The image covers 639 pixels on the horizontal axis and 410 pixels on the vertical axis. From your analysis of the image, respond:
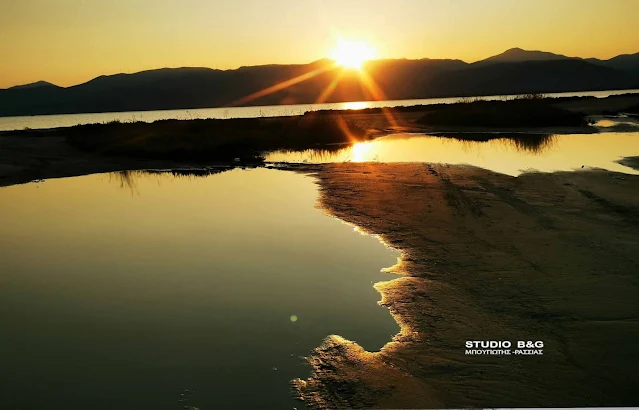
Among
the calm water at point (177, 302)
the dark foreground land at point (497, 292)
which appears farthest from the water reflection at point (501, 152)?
the calm water at point (177, 302)

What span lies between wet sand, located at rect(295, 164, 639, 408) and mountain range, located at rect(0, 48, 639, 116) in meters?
11.8

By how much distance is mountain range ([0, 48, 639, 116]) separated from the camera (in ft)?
66.0

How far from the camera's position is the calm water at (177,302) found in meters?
5.31

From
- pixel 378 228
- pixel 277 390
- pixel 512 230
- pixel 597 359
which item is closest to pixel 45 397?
pixel 277 390

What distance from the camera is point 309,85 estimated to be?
126m

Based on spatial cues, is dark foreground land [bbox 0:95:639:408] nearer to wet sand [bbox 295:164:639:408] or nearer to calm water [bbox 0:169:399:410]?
wet sand [bbox 295:164:639:408]

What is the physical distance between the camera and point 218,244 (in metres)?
10.5

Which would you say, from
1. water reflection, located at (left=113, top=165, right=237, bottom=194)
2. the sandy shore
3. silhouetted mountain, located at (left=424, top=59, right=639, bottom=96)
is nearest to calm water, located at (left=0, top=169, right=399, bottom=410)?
the sandy shore

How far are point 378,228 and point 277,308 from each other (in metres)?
4.39

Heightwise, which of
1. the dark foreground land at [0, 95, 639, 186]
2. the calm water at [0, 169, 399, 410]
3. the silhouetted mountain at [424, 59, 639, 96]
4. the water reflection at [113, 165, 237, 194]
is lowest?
the calm water at [0, 169, 399, 410]

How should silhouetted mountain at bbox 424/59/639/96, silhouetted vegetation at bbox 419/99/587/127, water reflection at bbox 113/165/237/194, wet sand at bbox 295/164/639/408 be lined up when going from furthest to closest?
silhouetted mountain at bbox 424/59/639/96 → silhouetted vegetation at bbox 419/99/587/127 → water reflection at bbox 113/165/237/194 → wet sand at bbox 295/164/639/408

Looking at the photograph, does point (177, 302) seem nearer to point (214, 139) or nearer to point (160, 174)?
Result: point (160, 174)

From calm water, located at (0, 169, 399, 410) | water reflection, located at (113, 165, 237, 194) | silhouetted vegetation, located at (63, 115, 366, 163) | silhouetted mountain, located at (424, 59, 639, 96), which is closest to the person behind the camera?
calm water, located at (0, 169, 399, 410)

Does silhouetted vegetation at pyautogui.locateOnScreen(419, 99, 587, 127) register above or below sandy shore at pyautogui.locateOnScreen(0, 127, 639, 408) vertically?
above
